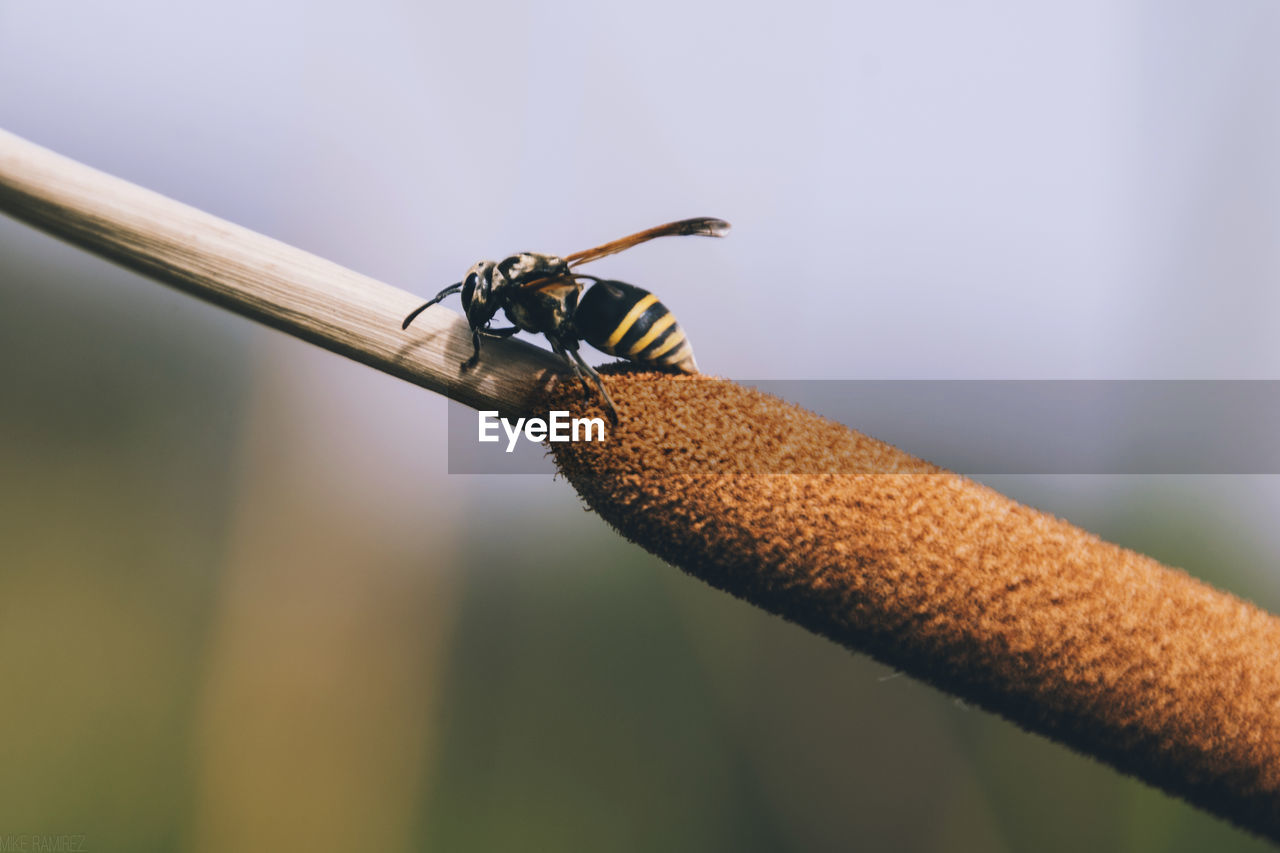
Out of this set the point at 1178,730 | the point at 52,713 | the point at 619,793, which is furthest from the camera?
the point at 619,793

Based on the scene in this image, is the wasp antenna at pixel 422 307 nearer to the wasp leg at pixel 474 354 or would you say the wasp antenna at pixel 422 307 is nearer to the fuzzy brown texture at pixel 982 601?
the wasp leg at pixel 474 354

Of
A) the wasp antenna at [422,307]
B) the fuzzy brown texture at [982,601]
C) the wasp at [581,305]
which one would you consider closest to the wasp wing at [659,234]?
the wasp at [581,305]

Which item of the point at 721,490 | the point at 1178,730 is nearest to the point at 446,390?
the point at 721,490

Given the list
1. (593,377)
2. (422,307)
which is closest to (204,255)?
(422,307)

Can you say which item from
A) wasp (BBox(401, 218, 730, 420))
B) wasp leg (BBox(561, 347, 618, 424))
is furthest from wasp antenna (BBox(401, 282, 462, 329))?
wasp leg (BBox(561, 347, 618, 424))

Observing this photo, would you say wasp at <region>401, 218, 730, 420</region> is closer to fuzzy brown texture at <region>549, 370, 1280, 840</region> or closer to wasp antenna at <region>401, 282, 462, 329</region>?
wasp antenna at <region>401, 282, 462, 329</region>

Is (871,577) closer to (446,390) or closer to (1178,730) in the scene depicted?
(1178,730)
